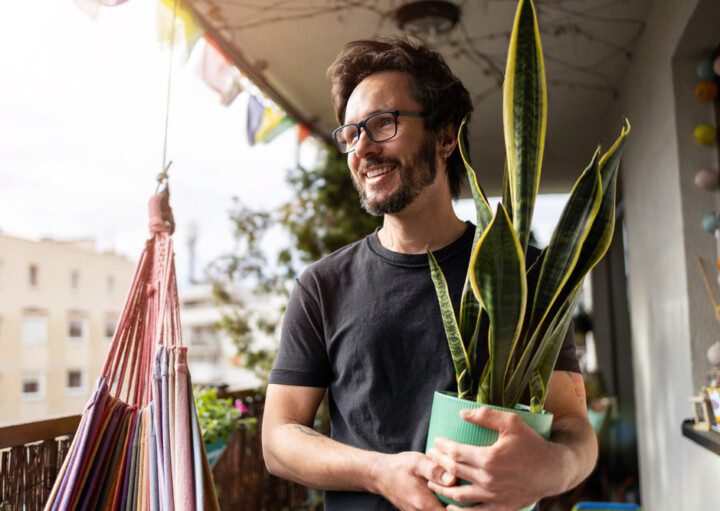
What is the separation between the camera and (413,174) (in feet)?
4.06

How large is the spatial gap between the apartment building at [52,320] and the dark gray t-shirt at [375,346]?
2.75ft

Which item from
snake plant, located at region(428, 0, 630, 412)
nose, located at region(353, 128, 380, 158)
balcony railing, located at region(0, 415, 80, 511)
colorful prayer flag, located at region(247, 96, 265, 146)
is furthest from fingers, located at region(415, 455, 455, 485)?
colorful prayer flag, located at region(247, 96, 265, 146)

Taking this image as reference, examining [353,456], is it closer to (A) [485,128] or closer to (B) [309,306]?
(B) [309,306]

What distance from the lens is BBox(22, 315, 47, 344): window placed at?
5.92 ft

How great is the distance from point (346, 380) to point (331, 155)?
3.36 metres

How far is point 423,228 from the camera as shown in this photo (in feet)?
4.25

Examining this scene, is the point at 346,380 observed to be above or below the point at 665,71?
below

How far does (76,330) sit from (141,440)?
3.06ft

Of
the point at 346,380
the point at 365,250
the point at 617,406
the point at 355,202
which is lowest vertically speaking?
the point at 617,406

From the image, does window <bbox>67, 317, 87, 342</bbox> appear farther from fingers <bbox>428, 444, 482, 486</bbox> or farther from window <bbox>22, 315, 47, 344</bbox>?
fingers <bbox>428, 444, 482, 486</bbox>

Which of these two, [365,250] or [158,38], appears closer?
[365,250]

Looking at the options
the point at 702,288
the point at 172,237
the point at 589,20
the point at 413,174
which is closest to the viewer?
the point at 413,174

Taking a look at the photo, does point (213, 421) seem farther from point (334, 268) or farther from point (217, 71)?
point (217, 71)

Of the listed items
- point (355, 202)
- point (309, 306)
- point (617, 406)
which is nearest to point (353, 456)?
point (309, 306)
